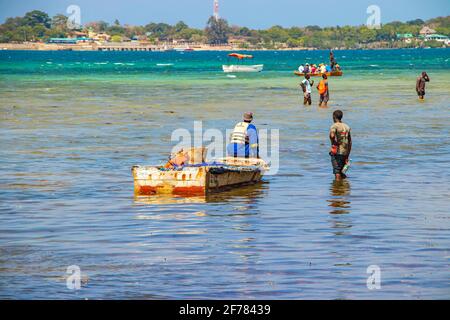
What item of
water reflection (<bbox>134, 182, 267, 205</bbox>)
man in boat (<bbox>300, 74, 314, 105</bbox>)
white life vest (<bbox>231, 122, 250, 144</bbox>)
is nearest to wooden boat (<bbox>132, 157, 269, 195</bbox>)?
water reflection (<bbox>134, 182, 267, 205</bbox>)

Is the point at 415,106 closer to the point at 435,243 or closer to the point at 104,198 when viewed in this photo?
the point at 104,198

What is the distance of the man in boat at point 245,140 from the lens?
63.8 feet

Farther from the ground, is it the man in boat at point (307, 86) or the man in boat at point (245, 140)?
the man in boat at point (245, 140)

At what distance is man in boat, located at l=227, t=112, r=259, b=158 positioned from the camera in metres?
19.5

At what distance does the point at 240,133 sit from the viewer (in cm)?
1950

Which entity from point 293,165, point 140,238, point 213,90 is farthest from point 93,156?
point 213,90

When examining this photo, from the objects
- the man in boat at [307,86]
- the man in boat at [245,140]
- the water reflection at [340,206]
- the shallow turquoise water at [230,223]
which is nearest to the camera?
the shallow turquoise water at [230,223]

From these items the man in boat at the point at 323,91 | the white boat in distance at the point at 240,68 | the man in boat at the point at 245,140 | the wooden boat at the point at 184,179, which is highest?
the man in boat at the point at 245,140

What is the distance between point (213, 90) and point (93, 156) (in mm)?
Result: 36115

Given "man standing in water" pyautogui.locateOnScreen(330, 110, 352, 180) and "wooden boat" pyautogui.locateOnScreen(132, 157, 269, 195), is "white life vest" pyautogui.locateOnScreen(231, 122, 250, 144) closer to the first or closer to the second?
"wooden boat" pyautogui.locateOnScreen(132, 157, 269, 195)

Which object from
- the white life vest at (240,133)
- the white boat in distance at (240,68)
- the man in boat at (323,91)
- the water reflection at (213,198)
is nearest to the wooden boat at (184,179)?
the water reflection at (213,198)

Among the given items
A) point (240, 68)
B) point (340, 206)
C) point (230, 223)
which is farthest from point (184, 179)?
point (240, 68)

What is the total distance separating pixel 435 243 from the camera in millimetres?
14125

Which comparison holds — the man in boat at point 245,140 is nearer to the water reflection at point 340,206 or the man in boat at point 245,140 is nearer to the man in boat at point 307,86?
the water reflection at point 340,206
